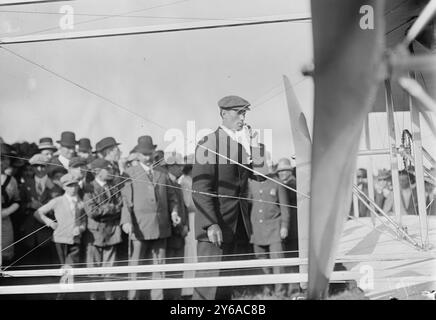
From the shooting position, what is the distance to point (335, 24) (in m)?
1.79

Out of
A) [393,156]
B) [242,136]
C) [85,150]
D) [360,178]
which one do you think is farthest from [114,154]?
[393,156]

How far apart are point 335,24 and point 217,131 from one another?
1.81ft

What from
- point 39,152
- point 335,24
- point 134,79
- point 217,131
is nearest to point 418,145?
point 335,24

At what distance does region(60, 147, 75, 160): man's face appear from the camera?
2025 mm

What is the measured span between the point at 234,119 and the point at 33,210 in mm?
839

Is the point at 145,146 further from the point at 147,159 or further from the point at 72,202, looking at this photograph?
the point at 72,202

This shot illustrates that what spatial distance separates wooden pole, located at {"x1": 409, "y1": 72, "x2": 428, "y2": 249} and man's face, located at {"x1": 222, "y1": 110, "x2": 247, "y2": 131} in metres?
0.61

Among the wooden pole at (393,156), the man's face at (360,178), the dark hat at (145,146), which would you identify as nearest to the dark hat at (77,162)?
the dark hat at (145,146)

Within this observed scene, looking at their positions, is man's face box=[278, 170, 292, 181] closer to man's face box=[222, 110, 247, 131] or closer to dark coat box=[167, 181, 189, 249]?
man's face box=[222, 110, 247, 131]

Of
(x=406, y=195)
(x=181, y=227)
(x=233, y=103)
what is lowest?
(x=181, y=227)

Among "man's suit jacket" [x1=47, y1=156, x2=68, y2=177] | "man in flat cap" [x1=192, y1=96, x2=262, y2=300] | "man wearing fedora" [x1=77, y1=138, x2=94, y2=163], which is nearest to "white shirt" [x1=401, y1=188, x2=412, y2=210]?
"man in flat cap" [x1=192, y1=96, x2=262, y2=300]

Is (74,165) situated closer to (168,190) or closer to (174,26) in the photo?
(168,190)

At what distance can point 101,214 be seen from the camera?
2.06 m

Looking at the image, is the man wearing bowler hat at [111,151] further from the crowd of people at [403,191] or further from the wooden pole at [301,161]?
the crowd of people at [403,191]
